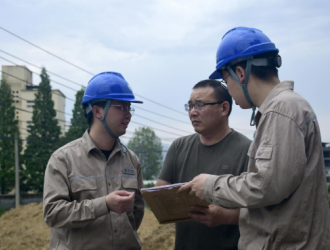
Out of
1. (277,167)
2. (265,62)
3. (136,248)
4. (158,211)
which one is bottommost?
(136,248)

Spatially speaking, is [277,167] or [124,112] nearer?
[277,167]

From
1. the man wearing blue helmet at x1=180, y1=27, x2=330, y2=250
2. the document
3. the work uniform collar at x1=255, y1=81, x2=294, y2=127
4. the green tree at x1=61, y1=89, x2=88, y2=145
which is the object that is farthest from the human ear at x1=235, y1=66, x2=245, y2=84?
the green tree at x1=61, y1=89, x2=88, y2=145

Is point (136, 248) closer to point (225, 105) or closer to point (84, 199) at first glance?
point (84, 199)

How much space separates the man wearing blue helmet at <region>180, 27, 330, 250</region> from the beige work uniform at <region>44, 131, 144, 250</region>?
3.72ft

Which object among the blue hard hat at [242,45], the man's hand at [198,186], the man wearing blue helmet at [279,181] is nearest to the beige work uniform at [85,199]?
the man's hand at [198,186]

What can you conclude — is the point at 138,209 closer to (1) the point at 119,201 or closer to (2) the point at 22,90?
(1) the point at 119,201

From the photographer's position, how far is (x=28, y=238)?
47.6 feet

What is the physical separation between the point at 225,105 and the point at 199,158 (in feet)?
1.85

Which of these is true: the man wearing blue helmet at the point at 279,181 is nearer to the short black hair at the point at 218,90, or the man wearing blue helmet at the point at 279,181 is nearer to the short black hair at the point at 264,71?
the short black hair at the point at 264,71

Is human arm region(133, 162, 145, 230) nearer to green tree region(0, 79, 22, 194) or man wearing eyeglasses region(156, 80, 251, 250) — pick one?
man wearing eyeglasses region(156, 80, 251, 250)

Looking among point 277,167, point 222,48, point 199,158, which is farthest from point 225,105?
point 277,167

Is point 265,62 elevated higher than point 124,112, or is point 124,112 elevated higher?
point 265,62

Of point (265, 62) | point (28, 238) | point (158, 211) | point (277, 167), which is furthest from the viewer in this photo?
point (28, 238)

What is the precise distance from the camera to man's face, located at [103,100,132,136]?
11.9 feet
